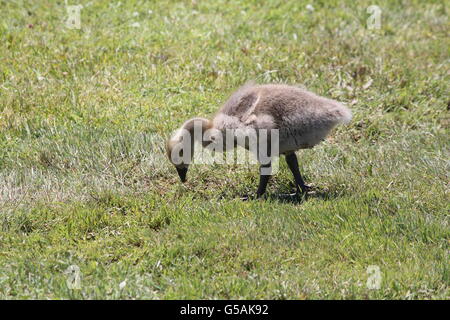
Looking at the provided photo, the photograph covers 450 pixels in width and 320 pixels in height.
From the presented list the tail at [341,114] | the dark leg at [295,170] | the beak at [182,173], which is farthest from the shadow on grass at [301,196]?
the tail at [341,114]

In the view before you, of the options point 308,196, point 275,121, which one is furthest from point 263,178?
point 275,121

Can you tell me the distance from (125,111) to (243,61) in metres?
2.18

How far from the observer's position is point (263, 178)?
7547mm

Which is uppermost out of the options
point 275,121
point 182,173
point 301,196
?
point 275,121

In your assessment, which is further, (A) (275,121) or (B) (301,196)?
(B) (301,196)

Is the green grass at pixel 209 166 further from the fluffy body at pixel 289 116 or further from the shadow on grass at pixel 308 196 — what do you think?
the fluffy body at pixel 289 116

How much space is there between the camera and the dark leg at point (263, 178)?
24.6 ft

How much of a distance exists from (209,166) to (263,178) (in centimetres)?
101

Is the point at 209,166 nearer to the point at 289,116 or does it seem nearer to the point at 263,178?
the point at 263,178

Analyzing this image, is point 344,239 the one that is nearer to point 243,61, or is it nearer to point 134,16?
point 243,61

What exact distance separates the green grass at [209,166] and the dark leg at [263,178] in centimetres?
28

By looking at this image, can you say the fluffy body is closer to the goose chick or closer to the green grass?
the goose chick

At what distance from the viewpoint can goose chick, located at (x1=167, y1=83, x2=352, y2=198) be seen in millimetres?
7387

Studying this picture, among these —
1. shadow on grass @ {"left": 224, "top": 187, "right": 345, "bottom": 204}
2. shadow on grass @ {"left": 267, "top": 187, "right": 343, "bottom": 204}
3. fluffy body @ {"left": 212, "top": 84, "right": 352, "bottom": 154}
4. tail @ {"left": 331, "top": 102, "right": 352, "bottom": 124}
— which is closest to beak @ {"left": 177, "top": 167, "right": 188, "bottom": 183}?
shadow on grass @ {"left": 224, "top": 187, "right": 345, "bottom": 204}
